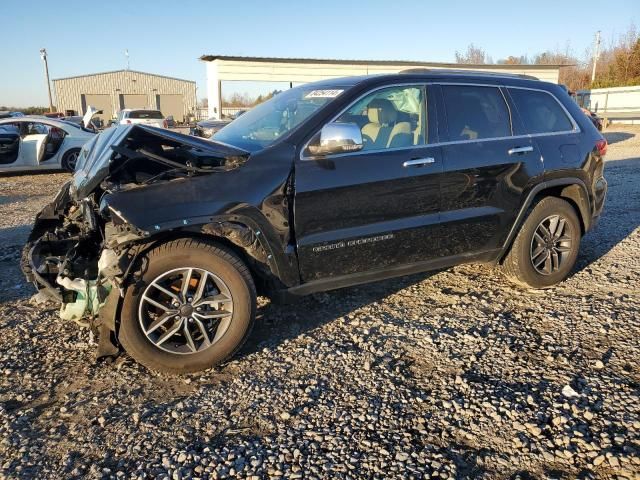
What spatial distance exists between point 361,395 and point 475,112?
8.35 ft

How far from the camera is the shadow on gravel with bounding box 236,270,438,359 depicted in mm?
3729

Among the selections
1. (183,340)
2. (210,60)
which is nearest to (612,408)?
(183,340)

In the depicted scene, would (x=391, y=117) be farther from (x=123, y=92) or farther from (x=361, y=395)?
(x=123, y=92)

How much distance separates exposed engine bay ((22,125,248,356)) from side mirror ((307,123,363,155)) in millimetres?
508

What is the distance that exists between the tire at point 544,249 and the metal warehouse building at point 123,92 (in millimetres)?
48625

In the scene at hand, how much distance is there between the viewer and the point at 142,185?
308 centimetres

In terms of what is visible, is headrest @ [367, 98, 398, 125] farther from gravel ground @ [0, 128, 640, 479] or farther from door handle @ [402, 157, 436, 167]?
gravel ground @ [0, 128, 640, 479]

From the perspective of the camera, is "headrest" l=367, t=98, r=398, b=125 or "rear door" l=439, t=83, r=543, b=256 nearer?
"headrest" l=367, t=98, r=398, b=125

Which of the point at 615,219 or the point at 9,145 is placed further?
the point at 9,145

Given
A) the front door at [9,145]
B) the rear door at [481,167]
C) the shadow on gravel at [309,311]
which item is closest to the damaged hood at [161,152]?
the shadow on gravel at [309,311]

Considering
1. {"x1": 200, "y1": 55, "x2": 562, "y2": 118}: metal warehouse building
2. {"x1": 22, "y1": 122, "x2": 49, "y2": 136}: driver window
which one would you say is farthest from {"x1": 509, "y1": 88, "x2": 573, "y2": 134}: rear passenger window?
{"x1": 200, "y1": 55, "x2": 562, "y2": 118}: metal warehouse building

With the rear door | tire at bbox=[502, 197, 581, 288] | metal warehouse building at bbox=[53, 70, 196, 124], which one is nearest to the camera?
the rear door

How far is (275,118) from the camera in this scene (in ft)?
13.5

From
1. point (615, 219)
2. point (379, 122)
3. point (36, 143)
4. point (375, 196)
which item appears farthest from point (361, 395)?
point (36, 143)
